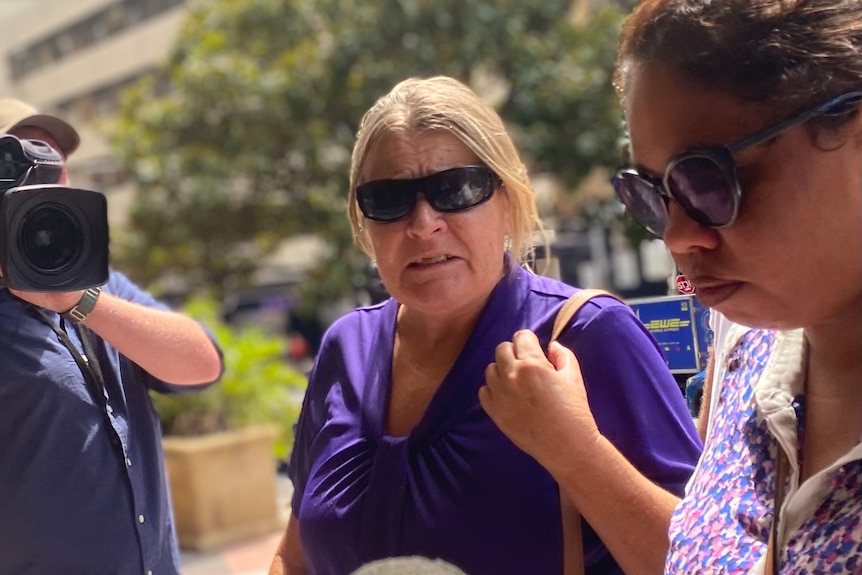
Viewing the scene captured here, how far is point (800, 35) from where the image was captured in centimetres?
89

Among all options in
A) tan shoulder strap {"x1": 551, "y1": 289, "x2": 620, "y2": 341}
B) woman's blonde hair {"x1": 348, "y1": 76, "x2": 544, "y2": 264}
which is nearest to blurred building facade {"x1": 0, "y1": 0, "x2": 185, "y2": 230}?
woman's blonde hair {"x1": 348, "y1": 76, "x2": 544, "y2": 264}

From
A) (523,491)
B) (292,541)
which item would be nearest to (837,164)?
(523,491)

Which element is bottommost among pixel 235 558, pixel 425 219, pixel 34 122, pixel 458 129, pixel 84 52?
pixel 235 558

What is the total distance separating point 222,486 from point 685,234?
203 inches

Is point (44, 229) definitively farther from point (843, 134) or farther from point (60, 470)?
point (843, 134)

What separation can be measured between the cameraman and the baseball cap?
0.16m

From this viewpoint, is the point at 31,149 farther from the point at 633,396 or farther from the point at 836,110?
the point at 836,110

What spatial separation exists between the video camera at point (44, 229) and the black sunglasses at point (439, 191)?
59 centimetres

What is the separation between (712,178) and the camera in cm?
94

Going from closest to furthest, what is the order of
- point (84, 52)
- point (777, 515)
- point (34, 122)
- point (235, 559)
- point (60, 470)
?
point (777, 515) → point (60, 470) → point (34, 122) → point (235, 559) → point (84, 52)

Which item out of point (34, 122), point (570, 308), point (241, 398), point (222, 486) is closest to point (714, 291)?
point (570, 308)

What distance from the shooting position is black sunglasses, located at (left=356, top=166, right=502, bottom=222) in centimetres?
153

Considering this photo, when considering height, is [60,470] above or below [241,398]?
above

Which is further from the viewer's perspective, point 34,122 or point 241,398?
point 241,398
